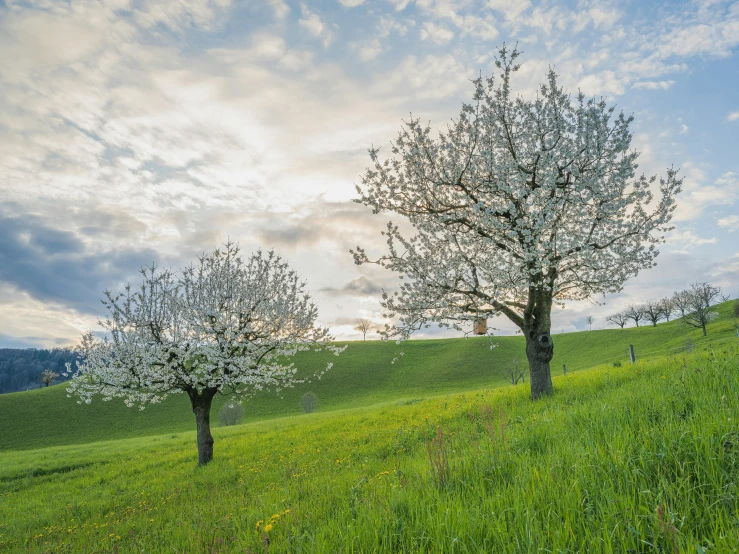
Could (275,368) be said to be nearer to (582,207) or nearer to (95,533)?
(95,533)

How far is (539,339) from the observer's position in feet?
50.3

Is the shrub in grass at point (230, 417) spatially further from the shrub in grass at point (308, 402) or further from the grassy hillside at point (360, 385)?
the shrub in grass at point (308, 402)

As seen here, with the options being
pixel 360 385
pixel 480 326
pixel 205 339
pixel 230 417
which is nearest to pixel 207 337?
pixel 205 339

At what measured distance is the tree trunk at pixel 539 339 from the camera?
596 inches

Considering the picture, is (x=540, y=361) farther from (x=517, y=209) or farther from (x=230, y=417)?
(x=230, y=417)

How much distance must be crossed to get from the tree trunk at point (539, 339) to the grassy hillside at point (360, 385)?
5119cm

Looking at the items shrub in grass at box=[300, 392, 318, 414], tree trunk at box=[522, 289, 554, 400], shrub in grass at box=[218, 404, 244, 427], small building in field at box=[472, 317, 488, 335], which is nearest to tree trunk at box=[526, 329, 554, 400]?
tree trunk at box=[522, 289, 554, 400]

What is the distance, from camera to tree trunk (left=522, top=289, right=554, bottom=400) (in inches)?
596

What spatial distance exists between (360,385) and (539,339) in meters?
67.3

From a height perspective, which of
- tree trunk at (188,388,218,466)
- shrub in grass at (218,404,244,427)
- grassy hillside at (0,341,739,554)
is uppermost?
grassy hillside at (0,341,739,554)

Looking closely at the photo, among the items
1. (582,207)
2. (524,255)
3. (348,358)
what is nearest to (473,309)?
(524,255)

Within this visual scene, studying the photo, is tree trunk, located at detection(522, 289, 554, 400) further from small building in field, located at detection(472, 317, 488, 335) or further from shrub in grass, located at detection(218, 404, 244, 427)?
shrub in grass, located at detection(218, 404, 244, 427)

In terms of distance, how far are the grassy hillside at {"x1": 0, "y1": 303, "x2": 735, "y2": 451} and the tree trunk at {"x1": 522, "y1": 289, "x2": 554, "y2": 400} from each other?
168 ft

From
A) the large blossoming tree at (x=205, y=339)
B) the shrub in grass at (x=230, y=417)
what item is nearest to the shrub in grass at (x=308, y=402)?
the shrub in grass at (x=230, y=417)
